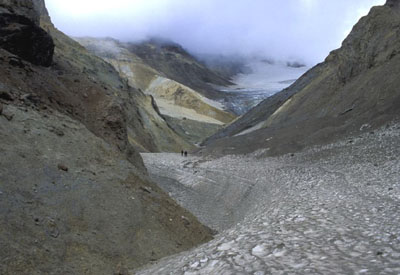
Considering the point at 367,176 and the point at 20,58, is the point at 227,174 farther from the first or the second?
the point at 20,58

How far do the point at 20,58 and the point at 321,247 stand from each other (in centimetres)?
1189

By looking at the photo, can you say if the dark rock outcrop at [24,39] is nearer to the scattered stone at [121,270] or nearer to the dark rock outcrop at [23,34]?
the dark rock outcrop at [23,34]

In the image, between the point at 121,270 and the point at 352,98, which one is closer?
the point at 121,270

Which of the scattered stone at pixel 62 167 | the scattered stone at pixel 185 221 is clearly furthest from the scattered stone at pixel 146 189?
the scattered stone at pixel 62 167

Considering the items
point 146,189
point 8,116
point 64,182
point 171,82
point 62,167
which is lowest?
point 146,189

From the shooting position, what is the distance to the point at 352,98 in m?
31.2

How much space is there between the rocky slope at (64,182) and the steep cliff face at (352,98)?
16.6m

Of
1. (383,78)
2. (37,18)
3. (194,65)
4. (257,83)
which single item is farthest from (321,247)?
(257,83)

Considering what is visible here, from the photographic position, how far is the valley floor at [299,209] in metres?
5.71

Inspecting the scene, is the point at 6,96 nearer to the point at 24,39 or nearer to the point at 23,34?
the point at 24,39

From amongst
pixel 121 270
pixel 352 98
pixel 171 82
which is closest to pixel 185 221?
pixel 121 270

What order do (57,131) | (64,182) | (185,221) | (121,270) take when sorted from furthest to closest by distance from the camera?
(185,221)
(57,131)
(64,182)
(121,270)

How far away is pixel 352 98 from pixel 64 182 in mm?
26626

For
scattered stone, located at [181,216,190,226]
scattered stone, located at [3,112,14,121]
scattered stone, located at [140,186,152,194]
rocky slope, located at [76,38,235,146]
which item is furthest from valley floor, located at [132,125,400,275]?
rocky slope, located at [76,38,235,146]
